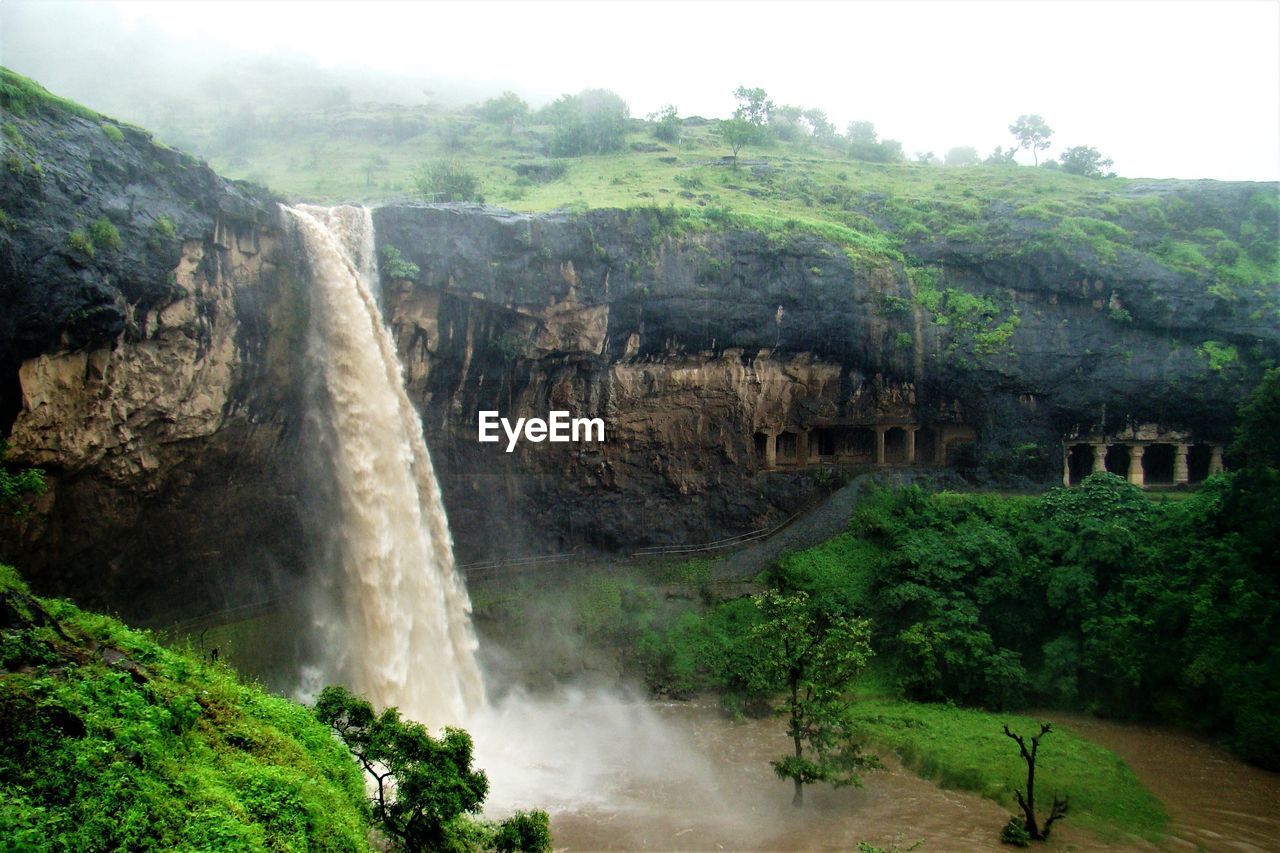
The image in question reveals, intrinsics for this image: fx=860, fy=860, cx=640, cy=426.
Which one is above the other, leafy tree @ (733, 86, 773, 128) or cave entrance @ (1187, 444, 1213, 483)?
leafy tree @ (733, 86, 773, 128)

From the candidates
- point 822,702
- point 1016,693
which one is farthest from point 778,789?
point 1016,693

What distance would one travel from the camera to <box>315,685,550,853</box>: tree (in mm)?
9766

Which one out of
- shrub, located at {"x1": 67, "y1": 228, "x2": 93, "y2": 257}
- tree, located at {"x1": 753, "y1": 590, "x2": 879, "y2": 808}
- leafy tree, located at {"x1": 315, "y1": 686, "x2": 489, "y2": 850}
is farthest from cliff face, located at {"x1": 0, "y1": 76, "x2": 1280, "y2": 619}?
tree, located at {"x1": 753, "y1": 590, "x2": 879, "y2": 808}

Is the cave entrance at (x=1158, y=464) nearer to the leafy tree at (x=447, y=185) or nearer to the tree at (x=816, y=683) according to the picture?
the tree at (x=816, y=683)

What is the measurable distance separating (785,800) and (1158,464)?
68.0 feet

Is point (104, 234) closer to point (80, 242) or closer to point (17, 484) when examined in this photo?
point (80, 242)

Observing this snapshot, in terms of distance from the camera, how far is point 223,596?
20.2 meters

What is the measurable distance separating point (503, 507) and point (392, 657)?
24.4 ft

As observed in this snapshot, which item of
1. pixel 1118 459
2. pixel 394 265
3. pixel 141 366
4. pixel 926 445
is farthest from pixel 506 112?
pixel 141 366

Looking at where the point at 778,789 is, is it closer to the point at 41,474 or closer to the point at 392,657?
the point at 392,657

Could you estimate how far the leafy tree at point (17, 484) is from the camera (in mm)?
13828

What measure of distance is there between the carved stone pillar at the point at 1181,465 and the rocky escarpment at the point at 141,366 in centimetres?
2687

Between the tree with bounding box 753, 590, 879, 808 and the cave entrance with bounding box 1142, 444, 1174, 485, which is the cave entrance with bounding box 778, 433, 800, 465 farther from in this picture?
the tree with bounding box 753, 590, 879, 808

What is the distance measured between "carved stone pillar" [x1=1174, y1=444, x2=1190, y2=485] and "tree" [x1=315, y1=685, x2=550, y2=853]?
85.0 feet
